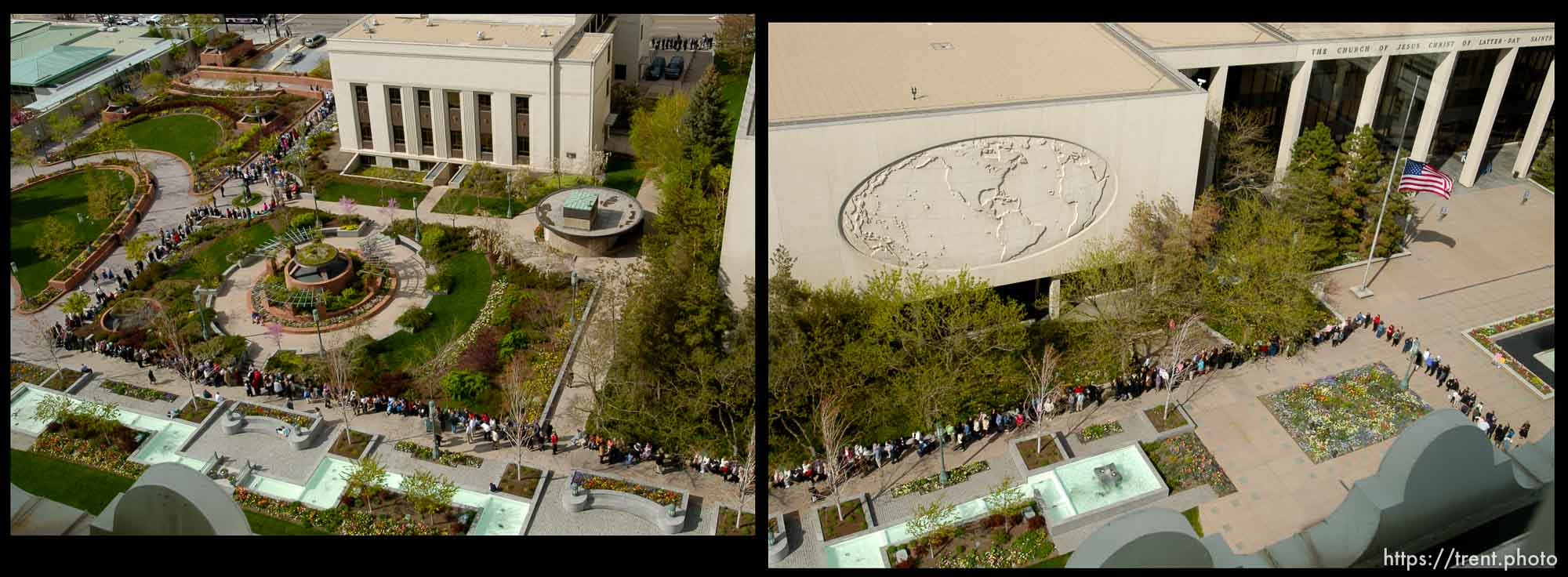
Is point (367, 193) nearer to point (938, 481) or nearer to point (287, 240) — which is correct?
point (287, 240)

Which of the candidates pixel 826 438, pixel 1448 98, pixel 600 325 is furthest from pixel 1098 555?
pixel 1448 98

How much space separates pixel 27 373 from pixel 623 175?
1140cm

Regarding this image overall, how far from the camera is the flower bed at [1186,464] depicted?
12.9m

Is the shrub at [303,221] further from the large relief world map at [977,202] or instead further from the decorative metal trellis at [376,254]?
the large relief world map at [977,202]

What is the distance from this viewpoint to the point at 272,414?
47.1 feet

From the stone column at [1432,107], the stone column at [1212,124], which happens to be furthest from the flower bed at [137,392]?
the stone column at [1432,107]

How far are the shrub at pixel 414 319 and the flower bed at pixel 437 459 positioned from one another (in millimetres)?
3224

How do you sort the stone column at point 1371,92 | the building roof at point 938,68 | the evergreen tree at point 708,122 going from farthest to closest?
the evergreen tree at point 708,122
the stone column at point 1371,92
the building roof at point 938,68

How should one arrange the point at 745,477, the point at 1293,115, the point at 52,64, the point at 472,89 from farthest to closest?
the point at 52,64 → the point at 472,89 → the point at 1293,115 → the point at 745,477

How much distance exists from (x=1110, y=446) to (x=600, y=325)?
7.33 meters

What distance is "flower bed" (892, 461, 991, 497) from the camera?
1304 centimetres

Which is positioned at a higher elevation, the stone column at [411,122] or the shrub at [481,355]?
the stone column at [411,122]

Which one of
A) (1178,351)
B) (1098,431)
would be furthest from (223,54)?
(1178,351)

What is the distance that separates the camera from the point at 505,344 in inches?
628
